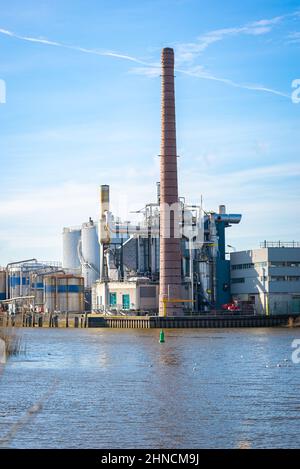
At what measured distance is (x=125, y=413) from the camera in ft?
102

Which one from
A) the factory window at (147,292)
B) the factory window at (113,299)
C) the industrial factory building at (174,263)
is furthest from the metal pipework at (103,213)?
the factory window at (147,292)

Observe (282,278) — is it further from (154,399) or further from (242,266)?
(154,399)

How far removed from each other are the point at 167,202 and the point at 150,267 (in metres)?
17.9

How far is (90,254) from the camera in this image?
135 meters

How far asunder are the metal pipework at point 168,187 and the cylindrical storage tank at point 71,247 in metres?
45.5

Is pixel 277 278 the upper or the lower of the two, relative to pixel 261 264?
lower

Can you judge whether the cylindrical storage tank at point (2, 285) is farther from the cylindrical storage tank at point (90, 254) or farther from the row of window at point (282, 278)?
the row of window at point (282, 278)

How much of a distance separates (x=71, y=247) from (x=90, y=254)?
1038 centimetres

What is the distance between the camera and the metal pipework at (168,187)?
9688cm

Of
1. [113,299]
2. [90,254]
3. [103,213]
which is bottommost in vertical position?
[113,299]

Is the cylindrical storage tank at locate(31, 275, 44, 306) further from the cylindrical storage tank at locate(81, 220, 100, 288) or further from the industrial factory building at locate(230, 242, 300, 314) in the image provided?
the industrial factory building at locate(230, 242, 300, 314)

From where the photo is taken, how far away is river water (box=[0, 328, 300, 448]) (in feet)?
87.7

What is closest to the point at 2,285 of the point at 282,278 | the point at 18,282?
the point at 18,282
